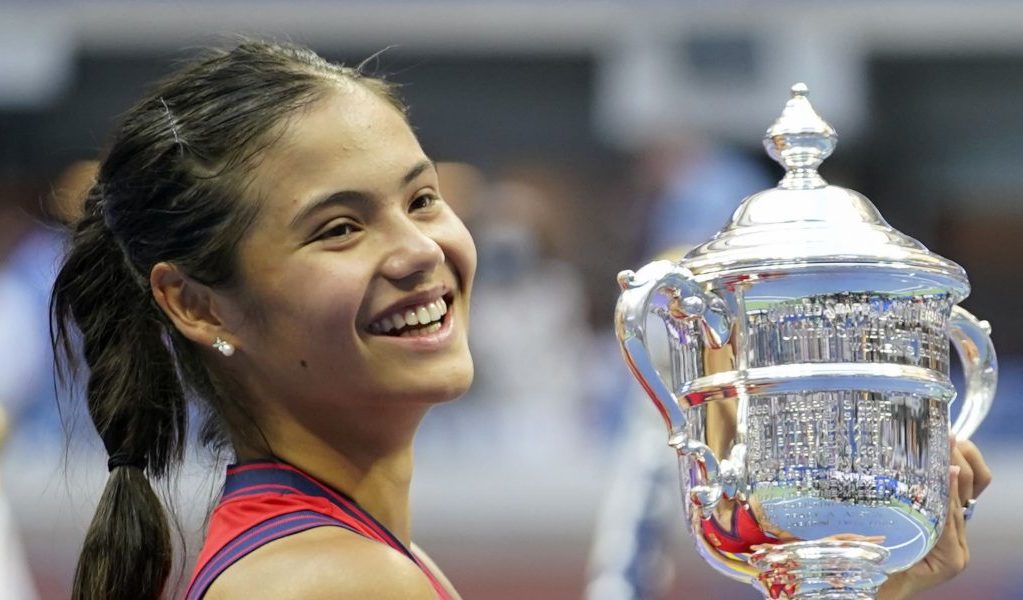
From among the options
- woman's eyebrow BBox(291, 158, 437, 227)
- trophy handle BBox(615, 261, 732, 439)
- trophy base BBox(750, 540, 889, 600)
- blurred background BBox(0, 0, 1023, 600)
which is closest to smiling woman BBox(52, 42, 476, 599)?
woman's eyebrow BBox(291, 158, 437, 227)

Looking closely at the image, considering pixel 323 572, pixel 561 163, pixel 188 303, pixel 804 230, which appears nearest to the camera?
pixel 323 572

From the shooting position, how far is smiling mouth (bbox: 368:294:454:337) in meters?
1.80

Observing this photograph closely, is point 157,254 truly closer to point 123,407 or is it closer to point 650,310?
point 123,407

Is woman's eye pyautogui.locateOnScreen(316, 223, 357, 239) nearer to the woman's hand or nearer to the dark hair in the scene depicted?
the dark hair

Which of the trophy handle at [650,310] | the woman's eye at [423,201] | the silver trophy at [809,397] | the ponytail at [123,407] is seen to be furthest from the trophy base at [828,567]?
the ponytail at [123,407]

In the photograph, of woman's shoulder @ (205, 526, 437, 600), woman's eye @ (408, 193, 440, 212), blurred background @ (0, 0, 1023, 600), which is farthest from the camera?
blurred background @ (0, 0, 1023, 600)

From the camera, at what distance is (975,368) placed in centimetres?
192

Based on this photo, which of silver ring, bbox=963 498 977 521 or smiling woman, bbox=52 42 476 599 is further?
silver ring, bbox=963 498 977 521

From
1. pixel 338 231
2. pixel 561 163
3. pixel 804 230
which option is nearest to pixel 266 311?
pixel 338 231

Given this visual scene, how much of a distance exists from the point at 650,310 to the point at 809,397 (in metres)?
0.16

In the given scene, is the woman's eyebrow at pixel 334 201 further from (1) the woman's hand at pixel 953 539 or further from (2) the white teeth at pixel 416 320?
(1) the woman's hand at pixel 953 539

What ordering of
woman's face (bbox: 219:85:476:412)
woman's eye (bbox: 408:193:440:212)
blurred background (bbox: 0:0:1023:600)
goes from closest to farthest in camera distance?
woman's face (bbox: 219:85:476:412), woman's eye (bbox: 408:193:440:212), blurred background (bbox: 0:0:1023:600)

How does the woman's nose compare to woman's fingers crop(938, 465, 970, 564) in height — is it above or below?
above

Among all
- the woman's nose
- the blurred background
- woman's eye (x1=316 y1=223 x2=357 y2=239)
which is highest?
the blurred background
